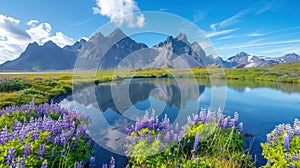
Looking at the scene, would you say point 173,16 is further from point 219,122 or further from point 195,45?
point 219,122

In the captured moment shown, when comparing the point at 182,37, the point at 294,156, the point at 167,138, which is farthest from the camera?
the point at 182,37

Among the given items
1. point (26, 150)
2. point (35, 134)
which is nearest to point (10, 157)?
point (26, 150)

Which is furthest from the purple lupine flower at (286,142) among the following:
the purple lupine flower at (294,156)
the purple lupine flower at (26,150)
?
the purple lupine flower at (26,150)

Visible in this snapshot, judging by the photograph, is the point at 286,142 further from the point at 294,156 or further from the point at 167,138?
the point at 167,138

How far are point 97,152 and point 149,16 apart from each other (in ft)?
20.2

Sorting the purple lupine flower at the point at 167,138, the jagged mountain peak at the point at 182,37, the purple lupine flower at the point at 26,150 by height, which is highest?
the jagged mountain peak at the point at 182,37

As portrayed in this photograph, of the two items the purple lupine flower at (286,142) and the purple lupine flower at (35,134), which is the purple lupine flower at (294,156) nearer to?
the purple lupine flower at (286,142)

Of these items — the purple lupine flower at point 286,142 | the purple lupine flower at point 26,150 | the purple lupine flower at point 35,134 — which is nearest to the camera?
the purple lupine flower at point 26,150

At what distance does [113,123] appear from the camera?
11227 millimetres

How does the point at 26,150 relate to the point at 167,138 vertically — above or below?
above

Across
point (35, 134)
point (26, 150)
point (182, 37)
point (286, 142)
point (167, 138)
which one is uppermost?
point (182, 37)

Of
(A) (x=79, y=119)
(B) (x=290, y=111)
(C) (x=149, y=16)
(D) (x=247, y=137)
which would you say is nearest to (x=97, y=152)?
(A) (x=79, y=119)

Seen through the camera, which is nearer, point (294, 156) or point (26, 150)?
point (26, 150)

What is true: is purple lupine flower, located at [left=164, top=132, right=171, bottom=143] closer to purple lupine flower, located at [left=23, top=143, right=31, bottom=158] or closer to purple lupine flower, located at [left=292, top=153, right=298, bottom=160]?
purple lupine flower, located at [left=292, top=153, right=298, bottom=160]
